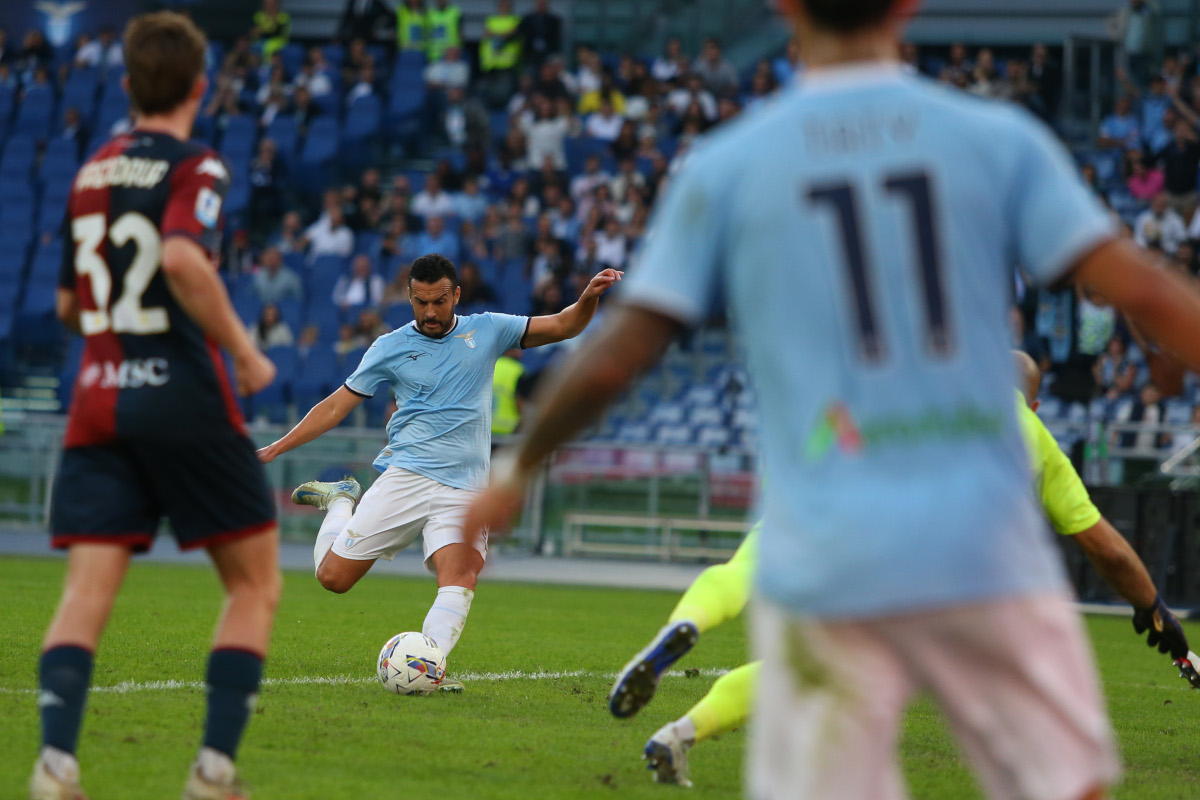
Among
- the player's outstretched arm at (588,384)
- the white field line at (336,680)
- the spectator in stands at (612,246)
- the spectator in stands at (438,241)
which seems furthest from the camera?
the spectator in stands at (438,241)

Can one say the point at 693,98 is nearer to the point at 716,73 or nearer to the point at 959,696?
the point at 716,73

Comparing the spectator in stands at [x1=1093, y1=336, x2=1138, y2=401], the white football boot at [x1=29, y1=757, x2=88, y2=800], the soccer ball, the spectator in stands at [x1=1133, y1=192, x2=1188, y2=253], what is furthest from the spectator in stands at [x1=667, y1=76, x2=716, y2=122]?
the white football boot at [x1=29, y1=757, x2=88, y2=800]

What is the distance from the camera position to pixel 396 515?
838 cm

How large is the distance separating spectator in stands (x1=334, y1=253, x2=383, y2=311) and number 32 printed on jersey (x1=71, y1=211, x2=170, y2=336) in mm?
17236

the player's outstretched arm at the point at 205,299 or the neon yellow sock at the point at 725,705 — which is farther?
the neon yellow sock at the point at 725,705

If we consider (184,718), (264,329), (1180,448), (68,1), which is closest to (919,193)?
(184,718)

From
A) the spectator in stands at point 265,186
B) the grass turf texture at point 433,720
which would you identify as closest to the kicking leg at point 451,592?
the grass turf texture at point 433,720

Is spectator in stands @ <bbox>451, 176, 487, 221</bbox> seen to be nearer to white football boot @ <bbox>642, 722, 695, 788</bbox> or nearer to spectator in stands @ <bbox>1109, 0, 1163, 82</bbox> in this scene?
spectator in stands @ <bbox>1109, 0, 1163, 82</bbox>

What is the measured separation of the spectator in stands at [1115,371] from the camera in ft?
57.9

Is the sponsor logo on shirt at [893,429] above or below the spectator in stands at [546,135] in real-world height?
below

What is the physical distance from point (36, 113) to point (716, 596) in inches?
967

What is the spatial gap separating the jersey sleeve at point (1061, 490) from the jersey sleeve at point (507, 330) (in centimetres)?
310

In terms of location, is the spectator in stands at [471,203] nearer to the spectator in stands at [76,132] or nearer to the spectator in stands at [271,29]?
the spectator in stands at [271,29]

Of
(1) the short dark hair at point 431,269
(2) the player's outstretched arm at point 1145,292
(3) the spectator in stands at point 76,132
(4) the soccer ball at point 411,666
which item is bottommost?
(4) the soccer ball at point 411,666
